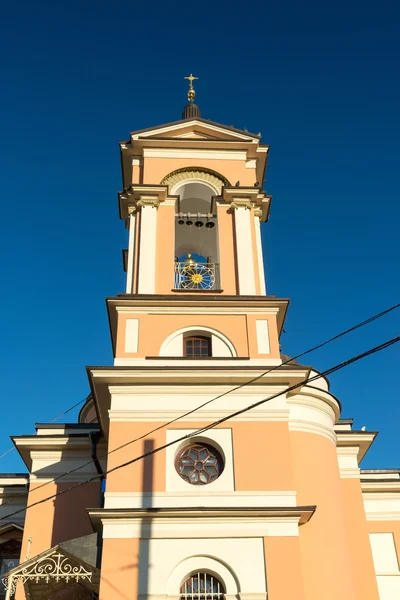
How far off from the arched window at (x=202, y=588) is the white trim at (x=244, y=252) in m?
6.88

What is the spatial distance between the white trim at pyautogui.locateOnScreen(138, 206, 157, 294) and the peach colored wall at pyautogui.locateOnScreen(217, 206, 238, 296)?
5.84ft

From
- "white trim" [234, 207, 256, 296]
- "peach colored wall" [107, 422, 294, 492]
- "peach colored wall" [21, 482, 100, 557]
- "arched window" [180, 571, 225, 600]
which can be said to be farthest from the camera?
"white trim" [234, 207, 256, 296]

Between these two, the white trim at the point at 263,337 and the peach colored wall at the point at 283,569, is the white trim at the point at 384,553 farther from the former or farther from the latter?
the white trim at the point at 263,337

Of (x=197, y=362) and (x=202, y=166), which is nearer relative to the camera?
(x=197, y=362)

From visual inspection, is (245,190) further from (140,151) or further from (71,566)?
(71,566)

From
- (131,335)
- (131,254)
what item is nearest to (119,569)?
(131,335)

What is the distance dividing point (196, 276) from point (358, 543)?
7938mm

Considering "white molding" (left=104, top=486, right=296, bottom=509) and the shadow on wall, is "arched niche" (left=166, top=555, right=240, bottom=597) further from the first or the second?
"white molding" (left=104, top=486, right=296, bottom=509)

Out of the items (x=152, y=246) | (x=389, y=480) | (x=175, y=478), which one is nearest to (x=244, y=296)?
(x=152, y=246)

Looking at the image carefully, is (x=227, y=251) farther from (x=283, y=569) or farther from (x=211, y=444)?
(x=283, y=569)

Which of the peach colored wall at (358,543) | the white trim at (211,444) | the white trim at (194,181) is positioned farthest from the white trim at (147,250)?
the peach colored wall at (358,543)

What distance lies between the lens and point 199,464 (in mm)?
13539

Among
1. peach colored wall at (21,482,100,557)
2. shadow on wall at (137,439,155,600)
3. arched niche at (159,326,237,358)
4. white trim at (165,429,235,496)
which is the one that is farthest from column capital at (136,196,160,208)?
peach colored wall at (21,482,100,557)

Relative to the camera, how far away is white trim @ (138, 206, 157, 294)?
1659 centimetres
